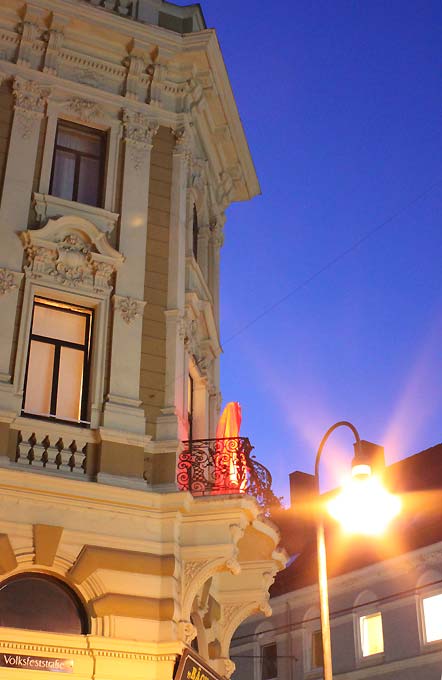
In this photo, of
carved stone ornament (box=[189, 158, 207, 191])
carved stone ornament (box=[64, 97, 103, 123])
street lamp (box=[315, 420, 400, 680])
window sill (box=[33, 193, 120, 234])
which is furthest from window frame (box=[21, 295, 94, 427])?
street lamp (box=[315, 420, 400, 680])

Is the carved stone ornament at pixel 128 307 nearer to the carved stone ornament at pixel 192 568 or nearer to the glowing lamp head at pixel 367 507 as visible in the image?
the carved stone ornament at pixel 192 568

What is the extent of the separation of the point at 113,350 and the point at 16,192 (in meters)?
3.41

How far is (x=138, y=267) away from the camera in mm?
17703

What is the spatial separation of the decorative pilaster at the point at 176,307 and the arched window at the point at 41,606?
306 centimetres

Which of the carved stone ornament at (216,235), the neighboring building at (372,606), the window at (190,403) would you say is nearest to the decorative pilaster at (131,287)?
the window at (190,403)

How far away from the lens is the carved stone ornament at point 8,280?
641 inches

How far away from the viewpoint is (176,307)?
17531mm

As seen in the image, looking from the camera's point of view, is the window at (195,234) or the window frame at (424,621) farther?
the window frame at (424,621)

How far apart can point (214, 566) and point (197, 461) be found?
186 centimetres

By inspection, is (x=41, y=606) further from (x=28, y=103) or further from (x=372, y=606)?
(x=372, y=606)

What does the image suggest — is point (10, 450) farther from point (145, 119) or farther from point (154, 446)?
point (145, 119)

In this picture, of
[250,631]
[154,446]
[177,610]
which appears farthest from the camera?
[250,631]

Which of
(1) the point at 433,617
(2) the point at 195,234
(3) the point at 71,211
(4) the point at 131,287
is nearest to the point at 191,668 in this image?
(4) the point at 131,287

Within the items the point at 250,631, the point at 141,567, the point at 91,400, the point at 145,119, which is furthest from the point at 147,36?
the point at 250,631
